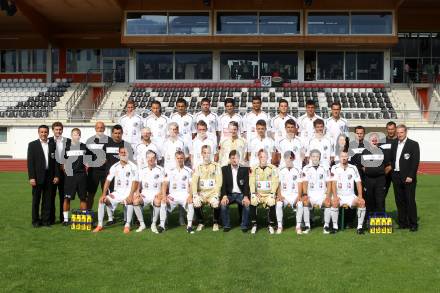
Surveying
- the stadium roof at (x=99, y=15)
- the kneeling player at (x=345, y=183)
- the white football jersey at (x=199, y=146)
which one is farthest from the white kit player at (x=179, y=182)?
the stadium roof at (x=99, y=15)

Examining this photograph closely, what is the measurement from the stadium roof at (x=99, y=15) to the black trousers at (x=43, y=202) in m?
20.1

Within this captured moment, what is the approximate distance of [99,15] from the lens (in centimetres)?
3061

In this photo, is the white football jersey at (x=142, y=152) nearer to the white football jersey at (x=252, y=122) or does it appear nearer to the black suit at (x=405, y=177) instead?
the white football jersey at (x=252, y=122)

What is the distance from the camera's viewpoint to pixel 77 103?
97.3 feet

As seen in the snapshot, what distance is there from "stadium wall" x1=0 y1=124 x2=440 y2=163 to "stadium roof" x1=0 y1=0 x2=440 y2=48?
6938 millimetres

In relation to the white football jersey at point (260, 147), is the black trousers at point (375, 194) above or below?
below

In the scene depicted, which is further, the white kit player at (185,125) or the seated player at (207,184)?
the white kit player at (185,125)

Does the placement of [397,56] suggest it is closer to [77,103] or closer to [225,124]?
[77,103]

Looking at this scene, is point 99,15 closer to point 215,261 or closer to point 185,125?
point 185,125

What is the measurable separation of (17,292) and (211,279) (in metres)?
2.06

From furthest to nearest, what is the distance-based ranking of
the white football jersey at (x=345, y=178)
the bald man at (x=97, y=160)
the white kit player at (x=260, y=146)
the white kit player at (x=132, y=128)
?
1. the white kit player at (x=132, y=128)
2. the white kit player at (x=260, y=146)
3. the bald man at (x=97, y=160)
4. the white football jersey at (x=345, y=178)

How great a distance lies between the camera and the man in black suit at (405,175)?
29.7 ft

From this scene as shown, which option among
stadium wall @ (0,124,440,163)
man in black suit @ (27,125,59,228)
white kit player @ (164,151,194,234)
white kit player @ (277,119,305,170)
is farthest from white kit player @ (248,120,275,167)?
stadium wall @ (0,124,440,163)

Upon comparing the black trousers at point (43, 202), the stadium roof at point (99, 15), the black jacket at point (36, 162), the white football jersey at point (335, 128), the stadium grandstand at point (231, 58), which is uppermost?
the stadium roof at point (99, 15)
